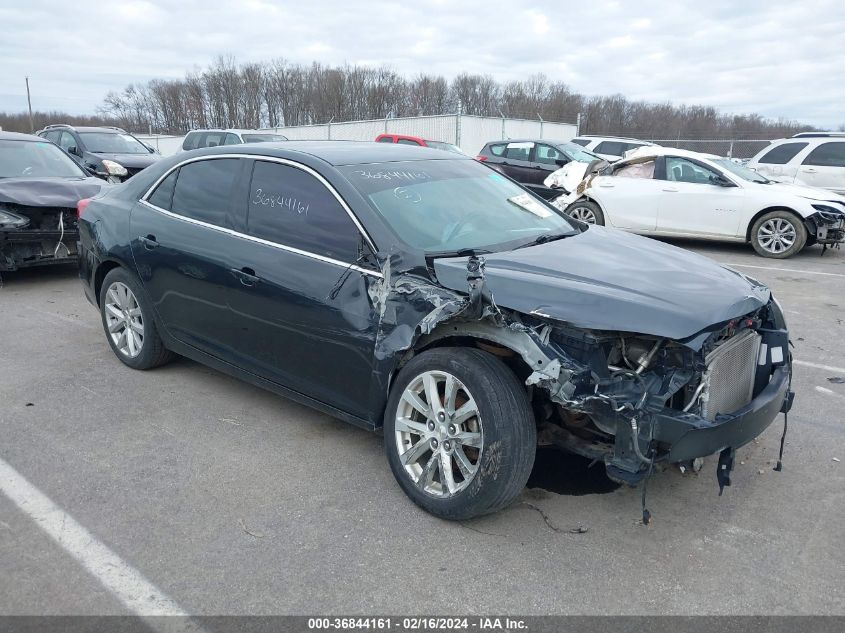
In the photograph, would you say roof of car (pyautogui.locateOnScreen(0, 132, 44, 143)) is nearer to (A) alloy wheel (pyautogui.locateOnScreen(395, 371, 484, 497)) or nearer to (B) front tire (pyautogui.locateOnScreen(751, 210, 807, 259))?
(A) alloy wheel (pyautogui.locateOnScreen(395, 371, 484, 497))

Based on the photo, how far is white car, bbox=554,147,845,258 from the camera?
9852 millimetres

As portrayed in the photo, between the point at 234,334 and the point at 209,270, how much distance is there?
0.43 metres

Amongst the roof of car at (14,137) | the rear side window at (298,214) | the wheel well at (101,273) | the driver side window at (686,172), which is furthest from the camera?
the driver side window at (686,172)

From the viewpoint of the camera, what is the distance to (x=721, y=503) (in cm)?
329

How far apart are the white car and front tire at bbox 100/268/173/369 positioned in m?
8.16

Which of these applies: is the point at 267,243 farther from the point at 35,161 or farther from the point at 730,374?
the point at 35,161

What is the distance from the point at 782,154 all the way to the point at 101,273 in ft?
42.9

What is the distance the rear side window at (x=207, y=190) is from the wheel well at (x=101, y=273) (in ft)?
2.95

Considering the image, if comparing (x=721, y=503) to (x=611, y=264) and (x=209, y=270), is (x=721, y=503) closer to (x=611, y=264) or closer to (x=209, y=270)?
(x=611, y=264)

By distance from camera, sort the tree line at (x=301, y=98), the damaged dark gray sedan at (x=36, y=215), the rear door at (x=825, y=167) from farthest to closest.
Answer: the tree line at (x=301, y=98) → the rear door at (x=825, y=167) → the damaged dark gray sedan at (x=36, y=215)

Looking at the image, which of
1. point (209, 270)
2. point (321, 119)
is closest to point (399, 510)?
point (209, 270)

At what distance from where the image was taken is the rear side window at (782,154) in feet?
43.7

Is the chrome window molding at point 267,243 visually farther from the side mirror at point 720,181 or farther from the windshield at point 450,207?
the side mirror at point 720,181

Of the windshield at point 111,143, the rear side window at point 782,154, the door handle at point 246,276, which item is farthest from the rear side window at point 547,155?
the door handle at point 246,276
